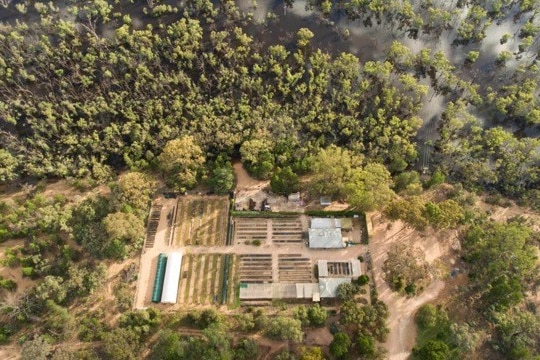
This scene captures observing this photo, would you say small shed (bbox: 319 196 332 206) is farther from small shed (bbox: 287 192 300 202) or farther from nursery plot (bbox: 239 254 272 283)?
nursery plot (bbox: 239 254 272 283)

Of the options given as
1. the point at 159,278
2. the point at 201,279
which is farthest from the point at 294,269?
the point at 159,278

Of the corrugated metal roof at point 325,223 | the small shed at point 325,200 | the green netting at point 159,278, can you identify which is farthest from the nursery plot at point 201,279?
the small shed at point 325,200

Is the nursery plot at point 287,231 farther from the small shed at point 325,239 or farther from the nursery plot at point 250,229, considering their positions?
the small shed at point 325,239

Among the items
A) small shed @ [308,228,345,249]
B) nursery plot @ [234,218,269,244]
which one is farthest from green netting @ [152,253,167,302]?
small shed @ [308,228,345,249]

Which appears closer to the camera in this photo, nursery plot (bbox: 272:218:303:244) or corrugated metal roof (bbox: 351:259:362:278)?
corrugated metal roof (bbox: 351:259:362:278)

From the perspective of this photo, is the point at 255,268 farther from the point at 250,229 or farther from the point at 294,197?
the point at 294,197

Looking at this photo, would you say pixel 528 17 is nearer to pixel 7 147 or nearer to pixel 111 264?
pixel 111 264

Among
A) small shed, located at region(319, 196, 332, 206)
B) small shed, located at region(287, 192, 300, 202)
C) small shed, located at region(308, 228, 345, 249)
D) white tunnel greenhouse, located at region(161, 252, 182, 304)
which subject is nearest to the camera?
white tunnel greenhouse, located at region(161, 252, 182, 304)
